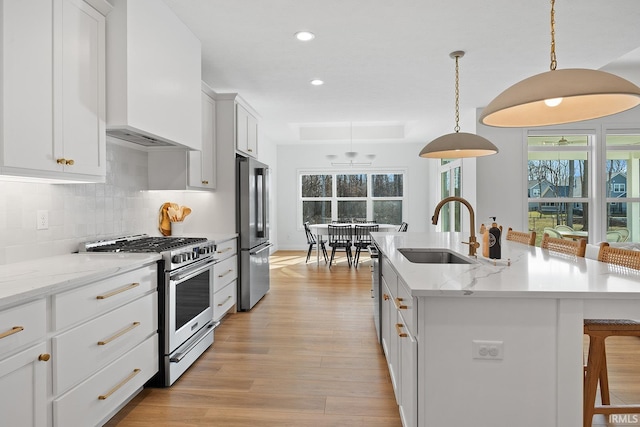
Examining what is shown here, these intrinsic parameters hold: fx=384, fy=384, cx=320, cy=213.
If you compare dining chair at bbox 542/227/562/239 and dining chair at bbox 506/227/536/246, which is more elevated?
dining chair at bbox 506/227/536/246

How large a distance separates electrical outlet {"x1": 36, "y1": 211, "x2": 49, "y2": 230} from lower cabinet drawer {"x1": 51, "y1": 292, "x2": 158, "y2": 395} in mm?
745

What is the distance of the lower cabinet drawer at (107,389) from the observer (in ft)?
5.54

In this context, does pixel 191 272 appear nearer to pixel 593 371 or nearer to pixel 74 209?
pixel 74 209

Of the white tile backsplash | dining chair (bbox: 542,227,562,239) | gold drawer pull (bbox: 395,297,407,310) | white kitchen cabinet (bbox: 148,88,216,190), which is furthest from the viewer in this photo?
dining chair (bbox: 542,227,562,239)

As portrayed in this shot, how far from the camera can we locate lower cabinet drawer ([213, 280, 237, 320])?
3.53 meters

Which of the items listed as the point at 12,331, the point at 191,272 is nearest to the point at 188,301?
the point at 191,272

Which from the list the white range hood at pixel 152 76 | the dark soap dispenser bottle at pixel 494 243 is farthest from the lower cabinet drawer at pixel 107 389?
the dark soap dispenser bottle at pixel 494 243

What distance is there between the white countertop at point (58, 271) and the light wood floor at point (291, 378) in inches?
34.0

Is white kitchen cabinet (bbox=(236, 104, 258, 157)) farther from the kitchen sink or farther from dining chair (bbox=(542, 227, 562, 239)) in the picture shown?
dining chair (bbox=(542, 227, 562, 239))

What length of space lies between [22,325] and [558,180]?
259 inches

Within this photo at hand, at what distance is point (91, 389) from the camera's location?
1.84 m

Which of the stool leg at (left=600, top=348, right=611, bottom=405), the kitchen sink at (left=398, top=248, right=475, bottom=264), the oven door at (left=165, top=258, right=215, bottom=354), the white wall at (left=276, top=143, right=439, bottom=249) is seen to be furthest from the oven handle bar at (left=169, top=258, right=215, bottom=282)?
the white wall at (left=276, top=143, right=439, bottom=249)

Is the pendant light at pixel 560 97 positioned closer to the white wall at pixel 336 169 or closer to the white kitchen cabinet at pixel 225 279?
the white kitchen cabinet at pixel 225 279

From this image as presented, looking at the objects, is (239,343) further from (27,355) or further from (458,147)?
(458,147)
